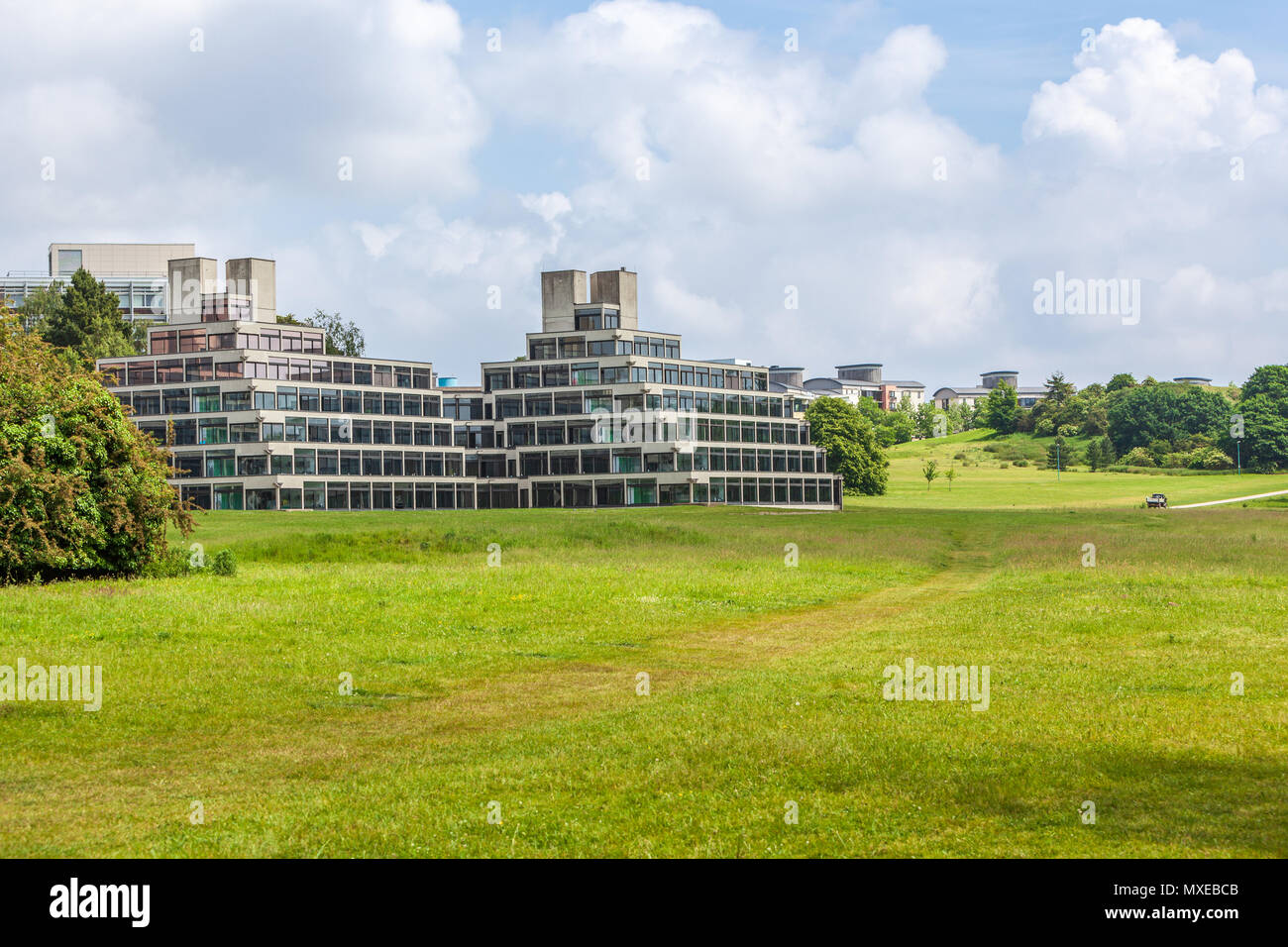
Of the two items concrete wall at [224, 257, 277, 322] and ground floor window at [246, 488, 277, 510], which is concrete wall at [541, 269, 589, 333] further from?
ground floor window at [246, 488, 277, 510]

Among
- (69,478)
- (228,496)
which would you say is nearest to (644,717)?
(69,478)

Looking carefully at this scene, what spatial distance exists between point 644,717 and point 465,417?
139243 millimetres

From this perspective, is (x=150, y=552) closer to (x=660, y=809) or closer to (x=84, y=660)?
(x=84, y=660)

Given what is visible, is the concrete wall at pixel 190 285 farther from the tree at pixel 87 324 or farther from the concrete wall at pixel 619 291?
the concrete wall at pixel 619 291

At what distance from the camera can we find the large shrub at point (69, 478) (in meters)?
41.2

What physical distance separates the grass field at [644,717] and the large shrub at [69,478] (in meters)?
2.35

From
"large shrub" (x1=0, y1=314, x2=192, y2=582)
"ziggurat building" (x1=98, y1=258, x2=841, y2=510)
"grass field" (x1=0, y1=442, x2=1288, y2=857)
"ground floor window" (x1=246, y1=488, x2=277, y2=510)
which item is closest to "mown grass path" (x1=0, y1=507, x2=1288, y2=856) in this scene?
"grass field" (x1=0, y1=442, x2=1288, y2=857)

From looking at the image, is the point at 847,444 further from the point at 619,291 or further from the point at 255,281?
the point at 255,281

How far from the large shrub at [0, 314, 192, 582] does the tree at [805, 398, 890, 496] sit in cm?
13218

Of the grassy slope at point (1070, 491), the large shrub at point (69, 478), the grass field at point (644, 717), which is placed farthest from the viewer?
the grassy slope at point (1070, 491)

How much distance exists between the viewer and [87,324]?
144m

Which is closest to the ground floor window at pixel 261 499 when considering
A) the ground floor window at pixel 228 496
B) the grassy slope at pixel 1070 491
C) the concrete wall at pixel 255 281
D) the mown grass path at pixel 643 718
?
the ground floor window at pixel 228 496

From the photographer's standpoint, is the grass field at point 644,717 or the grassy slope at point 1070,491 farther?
the grassy slope at point 1070,491

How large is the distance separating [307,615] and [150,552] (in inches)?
569
